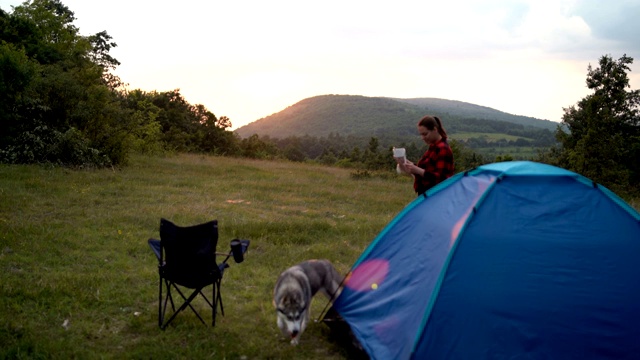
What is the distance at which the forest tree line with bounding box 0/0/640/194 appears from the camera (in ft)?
48.5

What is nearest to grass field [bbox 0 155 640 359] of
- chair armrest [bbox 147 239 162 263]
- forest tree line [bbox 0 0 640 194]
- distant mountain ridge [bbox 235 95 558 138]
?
chair armrest [bbox 147 239 162 263]

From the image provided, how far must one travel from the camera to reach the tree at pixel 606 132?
20.7m

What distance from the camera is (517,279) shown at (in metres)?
3.74

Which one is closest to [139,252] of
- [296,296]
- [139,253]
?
[139,253]

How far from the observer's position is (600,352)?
3.69 metres

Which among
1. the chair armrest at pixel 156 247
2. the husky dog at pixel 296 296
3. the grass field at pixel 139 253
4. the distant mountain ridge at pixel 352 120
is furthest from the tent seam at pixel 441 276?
the distant mountain ridge at pixel 352 120

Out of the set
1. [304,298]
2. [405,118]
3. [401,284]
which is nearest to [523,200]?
[401,284]

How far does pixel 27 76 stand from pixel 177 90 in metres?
22.3

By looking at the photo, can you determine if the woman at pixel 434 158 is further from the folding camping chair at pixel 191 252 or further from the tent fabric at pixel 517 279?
the folding camping chair at pixel 191 252

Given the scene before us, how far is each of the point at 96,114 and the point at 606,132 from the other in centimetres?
2159

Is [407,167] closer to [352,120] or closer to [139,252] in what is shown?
[139,252]

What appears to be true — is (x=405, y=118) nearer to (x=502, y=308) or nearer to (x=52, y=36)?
→ (x=52, y=36)

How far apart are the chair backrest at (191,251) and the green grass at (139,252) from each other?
0.62 metres

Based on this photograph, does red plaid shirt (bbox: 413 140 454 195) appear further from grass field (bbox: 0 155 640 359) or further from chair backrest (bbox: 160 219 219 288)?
chair backrest (bbox: 160 219 219 288)
